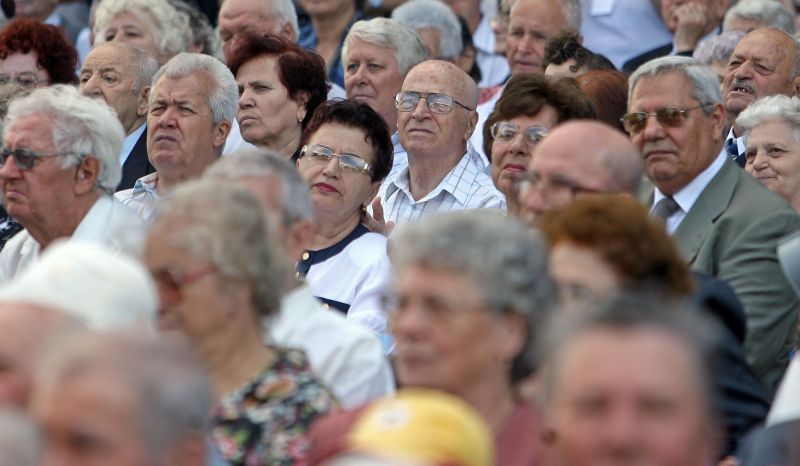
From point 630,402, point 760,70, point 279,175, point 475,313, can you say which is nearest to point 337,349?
point 279,175

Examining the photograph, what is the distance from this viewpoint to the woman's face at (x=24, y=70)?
30.1ft

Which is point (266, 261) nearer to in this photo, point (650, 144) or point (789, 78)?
point (650, 144)

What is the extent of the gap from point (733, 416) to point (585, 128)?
1047 mm

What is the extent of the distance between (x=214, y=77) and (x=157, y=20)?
2.08 meters

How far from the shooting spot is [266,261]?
450 centimetres

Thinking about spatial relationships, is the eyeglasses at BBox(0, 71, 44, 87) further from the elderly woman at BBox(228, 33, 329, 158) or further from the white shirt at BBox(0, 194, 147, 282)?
the white shirt at BBox(0, 194, 147, 282)

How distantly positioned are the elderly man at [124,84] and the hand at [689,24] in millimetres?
3141

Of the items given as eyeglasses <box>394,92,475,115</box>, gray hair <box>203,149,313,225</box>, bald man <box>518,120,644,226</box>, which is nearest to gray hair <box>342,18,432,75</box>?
eyeglasses <box>394,92,475,115</box>

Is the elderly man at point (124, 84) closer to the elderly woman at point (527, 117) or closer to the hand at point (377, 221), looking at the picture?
the hand at point (377, 221)

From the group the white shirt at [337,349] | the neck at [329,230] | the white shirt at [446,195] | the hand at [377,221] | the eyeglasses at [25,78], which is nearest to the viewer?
the white shirt at [337,349]

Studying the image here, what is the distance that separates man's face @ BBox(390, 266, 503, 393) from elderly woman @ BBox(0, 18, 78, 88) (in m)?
5.46

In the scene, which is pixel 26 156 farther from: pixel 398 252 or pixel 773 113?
pixel 773 113

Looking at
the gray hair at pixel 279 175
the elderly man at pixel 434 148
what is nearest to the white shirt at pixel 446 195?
the elderly man at pixel 434 148

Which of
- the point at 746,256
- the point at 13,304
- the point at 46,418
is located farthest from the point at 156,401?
the point at 746,256
